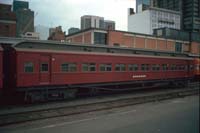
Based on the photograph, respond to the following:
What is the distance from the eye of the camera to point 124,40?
3900 cm

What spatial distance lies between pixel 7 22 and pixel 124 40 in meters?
27.4

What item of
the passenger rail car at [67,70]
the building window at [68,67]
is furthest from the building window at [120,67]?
the building window at [68,67]

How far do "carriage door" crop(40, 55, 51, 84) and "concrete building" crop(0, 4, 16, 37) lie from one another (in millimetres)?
37914

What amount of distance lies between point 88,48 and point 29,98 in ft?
18.0

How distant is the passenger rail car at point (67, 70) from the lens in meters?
13.4

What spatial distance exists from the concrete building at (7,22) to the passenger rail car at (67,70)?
122 feet

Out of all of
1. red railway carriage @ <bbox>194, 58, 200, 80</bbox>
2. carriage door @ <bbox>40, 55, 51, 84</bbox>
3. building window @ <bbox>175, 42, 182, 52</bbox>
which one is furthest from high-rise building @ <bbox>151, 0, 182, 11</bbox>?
carriage door @ <bbox>40, 55, 51, 84</bbox>

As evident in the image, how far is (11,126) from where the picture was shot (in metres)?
9.08

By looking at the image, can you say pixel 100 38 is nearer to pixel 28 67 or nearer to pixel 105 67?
pixel 105 67

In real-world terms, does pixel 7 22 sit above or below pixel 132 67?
above

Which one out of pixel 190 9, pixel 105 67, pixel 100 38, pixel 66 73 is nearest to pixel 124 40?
pixel 100 38

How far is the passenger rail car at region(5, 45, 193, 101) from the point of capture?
13.4 metres

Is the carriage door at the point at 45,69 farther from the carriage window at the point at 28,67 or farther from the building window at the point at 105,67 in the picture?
the building window at the point at 105,67

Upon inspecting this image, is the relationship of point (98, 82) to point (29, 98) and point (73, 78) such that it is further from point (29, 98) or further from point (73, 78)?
point (29, 98)
